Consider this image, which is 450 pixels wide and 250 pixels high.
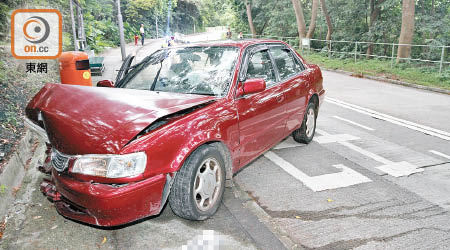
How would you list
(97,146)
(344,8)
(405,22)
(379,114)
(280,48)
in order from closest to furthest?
(97,146) < (280,48) < (379,114) < (405,22) < (344,8)

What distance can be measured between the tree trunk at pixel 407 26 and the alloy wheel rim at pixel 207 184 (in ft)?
48.2

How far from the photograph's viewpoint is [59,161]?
3.04 metres

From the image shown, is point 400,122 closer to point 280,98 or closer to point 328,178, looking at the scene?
point 328,178

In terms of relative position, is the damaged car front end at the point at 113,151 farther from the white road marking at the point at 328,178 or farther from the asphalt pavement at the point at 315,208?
the white road marking at the point at 328,178

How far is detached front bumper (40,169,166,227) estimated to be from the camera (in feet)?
9.06

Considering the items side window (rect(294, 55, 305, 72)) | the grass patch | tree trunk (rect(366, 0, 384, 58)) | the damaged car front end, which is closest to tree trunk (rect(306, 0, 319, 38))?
tree trunk (rect(366, 0, 384, 58))

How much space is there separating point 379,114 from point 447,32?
36.4ft

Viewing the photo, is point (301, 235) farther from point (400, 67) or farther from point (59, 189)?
point (400, 67)

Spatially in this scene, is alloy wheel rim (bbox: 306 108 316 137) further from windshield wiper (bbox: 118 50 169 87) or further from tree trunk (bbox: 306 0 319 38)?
tree trunk (bbox: 306 0 319 38)

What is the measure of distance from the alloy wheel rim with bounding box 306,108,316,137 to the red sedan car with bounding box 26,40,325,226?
1273 millimetres

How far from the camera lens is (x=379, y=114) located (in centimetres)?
841

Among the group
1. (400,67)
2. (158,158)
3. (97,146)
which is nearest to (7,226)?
(97,146)

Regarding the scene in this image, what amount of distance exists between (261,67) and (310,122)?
1.83 meters

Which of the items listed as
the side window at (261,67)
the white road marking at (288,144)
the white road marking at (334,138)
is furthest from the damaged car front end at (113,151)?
the white road marking at (334,138)
